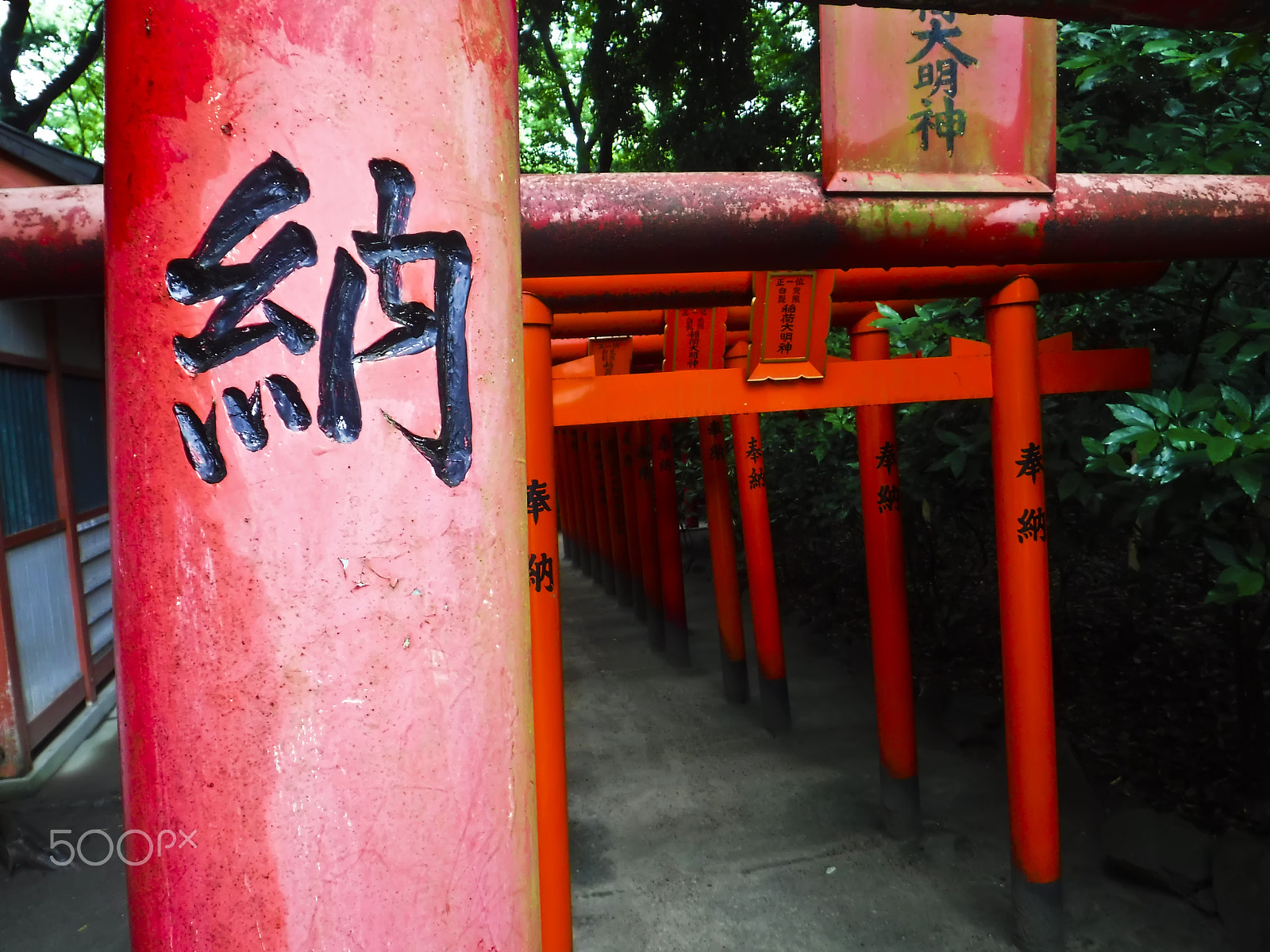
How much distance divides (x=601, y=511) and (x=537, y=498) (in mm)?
10060

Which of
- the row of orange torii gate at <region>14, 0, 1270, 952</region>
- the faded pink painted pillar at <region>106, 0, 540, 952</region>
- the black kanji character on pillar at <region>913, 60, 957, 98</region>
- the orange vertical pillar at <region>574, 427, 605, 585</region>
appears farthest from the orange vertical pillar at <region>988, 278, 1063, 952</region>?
the orange vertical pillar at <region>574, 427, 605, 585</region>

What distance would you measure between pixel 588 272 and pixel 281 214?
1633 mm

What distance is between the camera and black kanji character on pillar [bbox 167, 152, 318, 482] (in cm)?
93

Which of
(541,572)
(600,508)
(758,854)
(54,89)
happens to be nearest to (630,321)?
(541,572)

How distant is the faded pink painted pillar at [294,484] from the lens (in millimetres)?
905

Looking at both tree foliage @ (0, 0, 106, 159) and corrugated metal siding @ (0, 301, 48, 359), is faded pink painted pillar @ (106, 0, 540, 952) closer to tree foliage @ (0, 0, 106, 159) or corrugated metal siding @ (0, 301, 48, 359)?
corrugated metal siding @ (0, 301, 48, 359)

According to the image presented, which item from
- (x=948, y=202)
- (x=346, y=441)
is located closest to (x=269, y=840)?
(x=346, y=441)

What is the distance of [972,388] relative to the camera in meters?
4.25

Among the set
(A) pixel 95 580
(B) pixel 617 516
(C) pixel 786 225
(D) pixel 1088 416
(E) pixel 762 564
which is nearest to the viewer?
(C) pixel 786 225

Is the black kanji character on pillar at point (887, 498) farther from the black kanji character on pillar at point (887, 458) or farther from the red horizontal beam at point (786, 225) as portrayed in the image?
the red horizontal beam at point (786, 225)

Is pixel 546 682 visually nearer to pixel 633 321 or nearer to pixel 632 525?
pixel 633 321

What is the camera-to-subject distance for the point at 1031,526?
394 centimetres

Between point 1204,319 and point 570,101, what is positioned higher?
point 570,101

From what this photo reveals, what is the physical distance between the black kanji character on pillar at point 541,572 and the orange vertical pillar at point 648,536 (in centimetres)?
608
